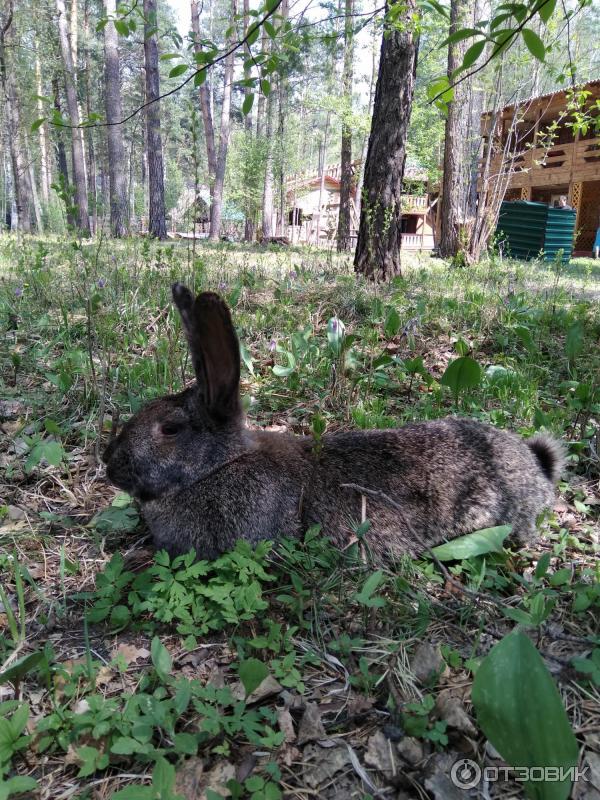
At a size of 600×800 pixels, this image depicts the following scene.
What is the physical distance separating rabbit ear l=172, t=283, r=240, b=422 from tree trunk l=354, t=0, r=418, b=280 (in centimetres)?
503

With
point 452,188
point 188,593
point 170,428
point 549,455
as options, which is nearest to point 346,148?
point 452,188

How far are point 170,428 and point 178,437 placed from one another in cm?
6

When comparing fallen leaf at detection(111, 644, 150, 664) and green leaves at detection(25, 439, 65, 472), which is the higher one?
green leaves at detection(25, 439, 65, 472)

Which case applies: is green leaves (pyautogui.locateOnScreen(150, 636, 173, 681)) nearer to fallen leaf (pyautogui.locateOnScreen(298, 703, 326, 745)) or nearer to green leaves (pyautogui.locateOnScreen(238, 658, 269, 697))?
green leaves (pyautogui.locateOnScreen(238, 658, 269, 697))

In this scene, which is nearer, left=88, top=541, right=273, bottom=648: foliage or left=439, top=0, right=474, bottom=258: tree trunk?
left=88, top=541, right=273, bottom=648: foliage

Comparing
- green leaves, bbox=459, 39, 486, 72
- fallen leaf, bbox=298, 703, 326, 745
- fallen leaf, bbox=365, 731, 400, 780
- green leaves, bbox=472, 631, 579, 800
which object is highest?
green leaves, bbox=459, 39, 486, 72

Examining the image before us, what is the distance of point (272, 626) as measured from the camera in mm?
2035

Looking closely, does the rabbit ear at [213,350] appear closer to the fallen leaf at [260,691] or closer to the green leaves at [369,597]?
the green leaves at [369,597]

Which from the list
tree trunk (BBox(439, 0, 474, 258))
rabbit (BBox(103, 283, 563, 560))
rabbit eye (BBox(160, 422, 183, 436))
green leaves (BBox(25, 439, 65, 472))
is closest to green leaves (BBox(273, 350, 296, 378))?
rabbit (BBox(103, 283, 563, 560))

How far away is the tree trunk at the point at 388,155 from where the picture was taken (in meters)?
7.48

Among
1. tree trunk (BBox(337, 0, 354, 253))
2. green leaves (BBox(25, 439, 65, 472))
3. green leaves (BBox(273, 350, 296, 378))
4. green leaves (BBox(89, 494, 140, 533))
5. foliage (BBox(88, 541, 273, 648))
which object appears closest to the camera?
foliage (BBox(88, 541, 273, 648))

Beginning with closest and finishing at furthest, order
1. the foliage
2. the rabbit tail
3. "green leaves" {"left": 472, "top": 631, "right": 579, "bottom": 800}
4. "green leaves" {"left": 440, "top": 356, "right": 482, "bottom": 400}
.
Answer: "green leaves" {"left": 472, "top": 631, "right": 579, "bottom": 800} → the foliage → the rabbit tail → "green leaves" {"left": 440, "top": 356, "right": 482, "bottom": 400}

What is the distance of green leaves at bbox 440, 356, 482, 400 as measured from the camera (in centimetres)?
346

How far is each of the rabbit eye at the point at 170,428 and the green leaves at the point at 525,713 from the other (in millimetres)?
1779
